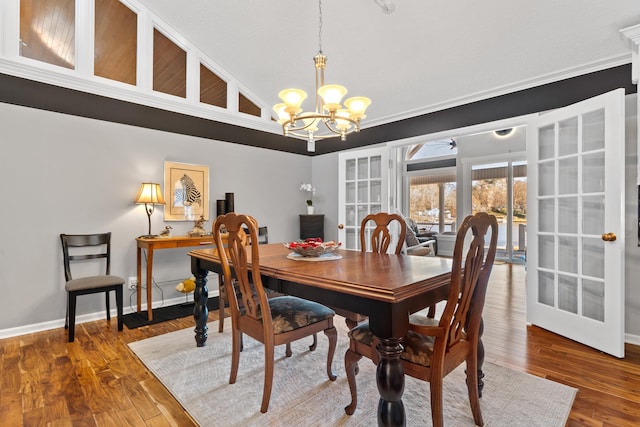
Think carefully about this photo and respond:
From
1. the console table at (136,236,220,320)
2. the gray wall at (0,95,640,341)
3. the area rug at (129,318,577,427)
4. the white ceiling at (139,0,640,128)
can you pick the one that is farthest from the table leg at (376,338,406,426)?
the white ceiling at (139,0,640,128)

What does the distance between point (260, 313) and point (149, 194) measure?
7.38ft

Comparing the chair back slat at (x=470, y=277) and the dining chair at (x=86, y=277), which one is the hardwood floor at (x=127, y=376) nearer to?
the dining chair at (x=86, y=277)

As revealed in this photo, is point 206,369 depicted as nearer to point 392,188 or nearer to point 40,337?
point 40,337

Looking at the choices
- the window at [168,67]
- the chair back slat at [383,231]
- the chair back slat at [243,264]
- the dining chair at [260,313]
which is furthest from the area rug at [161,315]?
the window at [168,67]

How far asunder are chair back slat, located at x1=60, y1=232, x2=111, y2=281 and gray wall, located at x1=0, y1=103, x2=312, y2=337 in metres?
0.10

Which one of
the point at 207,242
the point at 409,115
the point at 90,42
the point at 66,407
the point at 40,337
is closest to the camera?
the point at 66,407

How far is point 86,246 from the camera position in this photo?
3.29 m

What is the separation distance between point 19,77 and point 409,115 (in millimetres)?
4088

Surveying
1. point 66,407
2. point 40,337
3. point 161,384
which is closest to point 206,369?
point 161,384

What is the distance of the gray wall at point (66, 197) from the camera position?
Result: 2.93 meters

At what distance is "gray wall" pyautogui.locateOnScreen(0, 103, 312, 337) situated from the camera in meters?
2.93

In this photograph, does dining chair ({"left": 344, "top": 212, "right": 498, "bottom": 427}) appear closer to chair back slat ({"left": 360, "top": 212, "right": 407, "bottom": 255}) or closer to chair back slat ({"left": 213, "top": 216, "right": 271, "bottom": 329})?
chair back slat ({"left": 213, "top": 216, "right": 271, "bottom": 329})

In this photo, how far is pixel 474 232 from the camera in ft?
4.60

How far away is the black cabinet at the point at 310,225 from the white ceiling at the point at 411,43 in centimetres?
179
